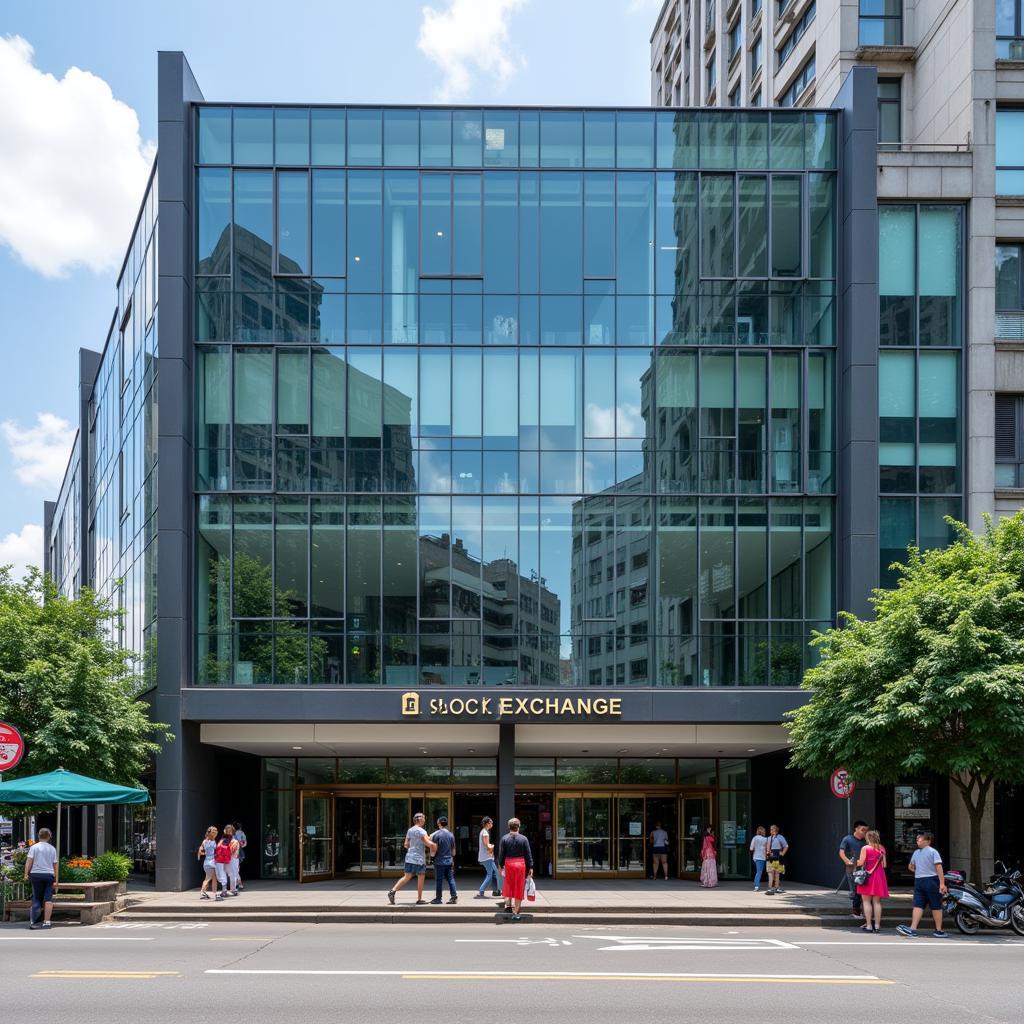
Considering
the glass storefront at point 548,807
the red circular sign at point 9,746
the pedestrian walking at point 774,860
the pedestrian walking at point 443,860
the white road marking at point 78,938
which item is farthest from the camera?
the glass storefront at point 548,807

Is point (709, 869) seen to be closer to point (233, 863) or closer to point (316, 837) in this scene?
point (316, 837)

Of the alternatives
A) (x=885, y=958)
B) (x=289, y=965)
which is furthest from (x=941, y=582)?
(x=289, y=965)

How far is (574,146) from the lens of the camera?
2927cm

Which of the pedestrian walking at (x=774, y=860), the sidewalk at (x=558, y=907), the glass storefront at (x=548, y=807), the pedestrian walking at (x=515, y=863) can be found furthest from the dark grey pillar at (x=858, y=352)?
the pedestrian walking at (x=515, y=863)

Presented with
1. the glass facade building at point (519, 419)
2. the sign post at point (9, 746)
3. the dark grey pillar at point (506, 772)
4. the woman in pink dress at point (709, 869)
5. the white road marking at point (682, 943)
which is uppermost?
the glass facade building at point (519, 419)

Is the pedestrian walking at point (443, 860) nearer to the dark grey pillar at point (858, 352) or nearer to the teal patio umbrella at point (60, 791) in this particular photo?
the teal patio umbrella at point (60, 791)

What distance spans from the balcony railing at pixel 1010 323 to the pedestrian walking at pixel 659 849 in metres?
14.9

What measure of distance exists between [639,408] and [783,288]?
179 inches

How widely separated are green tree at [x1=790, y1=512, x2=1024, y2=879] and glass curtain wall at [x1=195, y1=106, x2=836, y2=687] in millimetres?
4701

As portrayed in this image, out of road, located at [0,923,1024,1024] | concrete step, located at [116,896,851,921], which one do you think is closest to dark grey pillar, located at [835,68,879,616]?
concrete step, located at [116,896,851,921]

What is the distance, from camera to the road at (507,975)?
12.3 meters

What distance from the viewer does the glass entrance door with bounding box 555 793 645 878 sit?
105 feet

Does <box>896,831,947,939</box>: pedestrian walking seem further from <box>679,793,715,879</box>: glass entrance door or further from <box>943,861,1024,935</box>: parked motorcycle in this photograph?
<box>679,793,715,879</box>: glass entrance door

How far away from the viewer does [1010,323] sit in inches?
1137
